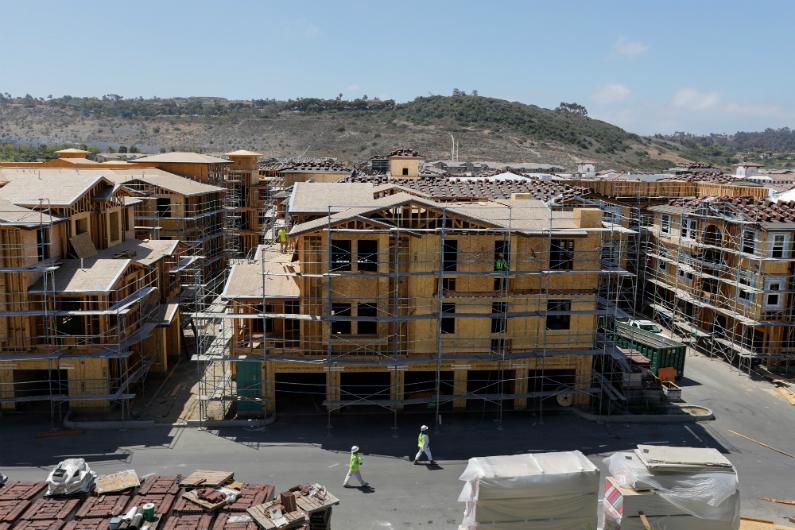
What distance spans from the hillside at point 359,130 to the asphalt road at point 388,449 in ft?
289

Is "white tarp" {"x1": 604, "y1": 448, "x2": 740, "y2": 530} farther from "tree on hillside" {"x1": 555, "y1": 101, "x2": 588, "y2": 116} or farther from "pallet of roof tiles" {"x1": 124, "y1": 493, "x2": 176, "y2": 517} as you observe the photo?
"tree on hillside" {"x1": 555, "y1": 101, "x2": 588, "y2": 116}

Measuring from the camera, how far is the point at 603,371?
31000 millimetres

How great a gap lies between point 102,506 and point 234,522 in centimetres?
391

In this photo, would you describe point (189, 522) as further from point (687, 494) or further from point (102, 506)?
point (687, 494)

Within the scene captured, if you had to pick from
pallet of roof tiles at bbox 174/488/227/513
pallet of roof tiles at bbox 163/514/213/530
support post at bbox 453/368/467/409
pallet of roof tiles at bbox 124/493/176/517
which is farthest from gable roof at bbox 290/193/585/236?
pallet of roof tiles at bbox 163/514/213/530

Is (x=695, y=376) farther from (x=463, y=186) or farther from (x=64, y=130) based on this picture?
(x=64, y=130)

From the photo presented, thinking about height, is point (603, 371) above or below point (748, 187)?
below

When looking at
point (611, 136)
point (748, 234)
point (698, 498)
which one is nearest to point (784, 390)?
point (748, 234)

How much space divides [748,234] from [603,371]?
42.6ft

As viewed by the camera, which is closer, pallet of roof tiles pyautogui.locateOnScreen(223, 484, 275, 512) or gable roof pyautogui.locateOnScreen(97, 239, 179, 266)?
pallet of roof tiles pyautogui.locateOnScreen(223, 484, 275, 512)

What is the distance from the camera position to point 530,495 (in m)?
18.9

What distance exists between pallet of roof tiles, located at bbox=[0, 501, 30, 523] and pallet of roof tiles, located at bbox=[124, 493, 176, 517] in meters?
2.83

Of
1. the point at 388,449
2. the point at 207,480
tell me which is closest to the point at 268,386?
the point at 388,449

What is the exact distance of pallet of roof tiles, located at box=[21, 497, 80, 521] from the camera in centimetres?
1864
